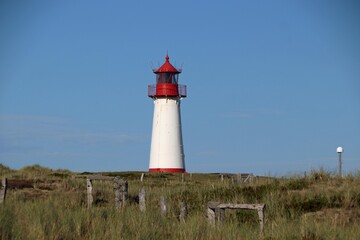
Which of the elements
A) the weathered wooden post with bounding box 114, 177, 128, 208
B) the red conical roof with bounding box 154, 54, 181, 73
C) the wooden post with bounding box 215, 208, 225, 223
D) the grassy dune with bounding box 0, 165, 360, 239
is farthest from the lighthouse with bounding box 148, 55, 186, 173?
the wooden post with bounding box 215, 208, 225, 223

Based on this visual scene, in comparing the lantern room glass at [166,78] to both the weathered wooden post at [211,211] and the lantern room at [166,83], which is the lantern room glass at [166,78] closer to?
the lantern room at [166,83]

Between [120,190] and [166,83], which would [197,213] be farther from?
[166,83]

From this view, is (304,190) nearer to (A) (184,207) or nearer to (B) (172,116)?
(A) (184,207)

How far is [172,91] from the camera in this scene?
1783 inches

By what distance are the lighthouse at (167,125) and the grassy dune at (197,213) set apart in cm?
1743

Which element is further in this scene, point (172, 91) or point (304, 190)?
point (172, 91)

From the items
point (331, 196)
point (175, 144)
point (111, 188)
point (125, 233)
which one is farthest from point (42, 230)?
point (175, 144)

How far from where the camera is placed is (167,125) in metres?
45.2

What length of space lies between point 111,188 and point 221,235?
14525 mm

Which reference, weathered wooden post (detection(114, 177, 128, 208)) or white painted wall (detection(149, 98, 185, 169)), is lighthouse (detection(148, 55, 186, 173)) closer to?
white painted wall (detection(149, 98, 185, 169))

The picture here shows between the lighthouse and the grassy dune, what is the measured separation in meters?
17.4

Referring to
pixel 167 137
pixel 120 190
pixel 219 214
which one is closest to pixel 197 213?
pixel 219 214

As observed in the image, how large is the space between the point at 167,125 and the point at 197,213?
1096 inches

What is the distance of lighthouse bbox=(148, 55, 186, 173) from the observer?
147 feet
